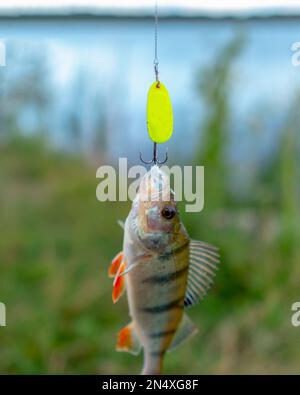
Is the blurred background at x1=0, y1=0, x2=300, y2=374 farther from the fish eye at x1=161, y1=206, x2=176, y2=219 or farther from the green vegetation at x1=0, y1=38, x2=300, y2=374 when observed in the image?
the fish eye at x1=161, y1=206, x2=176, y2=219

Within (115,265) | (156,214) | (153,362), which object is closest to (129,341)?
(153,362)

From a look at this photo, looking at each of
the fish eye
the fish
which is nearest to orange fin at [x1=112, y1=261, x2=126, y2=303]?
the fish

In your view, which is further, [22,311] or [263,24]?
[263,24]

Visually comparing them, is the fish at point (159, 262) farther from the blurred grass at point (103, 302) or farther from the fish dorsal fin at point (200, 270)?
the blurred grass at point (103, 302)

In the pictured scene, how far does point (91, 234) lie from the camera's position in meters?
4.27

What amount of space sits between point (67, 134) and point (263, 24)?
77.8 inches

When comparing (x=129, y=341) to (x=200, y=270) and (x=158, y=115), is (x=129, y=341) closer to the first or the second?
(x=200, y=270)

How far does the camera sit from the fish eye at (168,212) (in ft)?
3.82

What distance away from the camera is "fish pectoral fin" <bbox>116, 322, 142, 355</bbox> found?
1.31 meters

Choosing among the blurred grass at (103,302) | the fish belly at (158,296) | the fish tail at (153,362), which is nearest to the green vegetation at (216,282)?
the blurred grass at (103,302)

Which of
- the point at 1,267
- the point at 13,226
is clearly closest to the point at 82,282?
the point at 1,267

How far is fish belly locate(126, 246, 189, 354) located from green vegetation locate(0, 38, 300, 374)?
6.01 feet

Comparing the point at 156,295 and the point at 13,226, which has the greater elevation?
the point at 13,226

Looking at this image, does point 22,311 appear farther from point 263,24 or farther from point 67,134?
point 263,24
